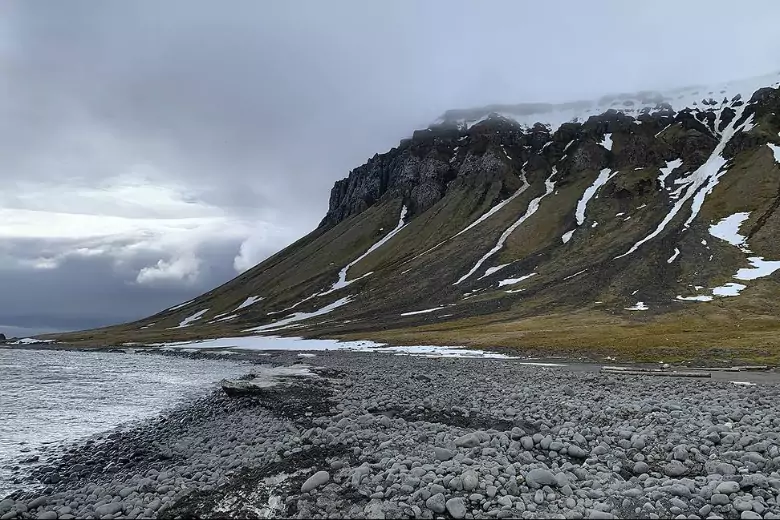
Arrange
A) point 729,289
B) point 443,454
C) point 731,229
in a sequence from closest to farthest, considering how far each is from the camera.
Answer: point 443,454
point 729,289
point 731,229

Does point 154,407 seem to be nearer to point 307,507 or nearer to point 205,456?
point 205,456

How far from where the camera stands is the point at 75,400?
114 ft

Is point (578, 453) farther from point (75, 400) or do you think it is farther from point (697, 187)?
point (697, 187)

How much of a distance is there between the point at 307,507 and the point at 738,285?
362 ft

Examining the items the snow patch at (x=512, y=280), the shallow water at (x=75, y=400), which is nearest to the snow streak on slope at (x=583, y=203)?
the snow patch at (x=512, y=280)

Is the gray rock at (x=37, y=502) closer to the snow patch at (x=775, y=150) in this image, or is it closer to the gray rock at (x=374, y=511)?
the gray rock at (x=374, y=511)

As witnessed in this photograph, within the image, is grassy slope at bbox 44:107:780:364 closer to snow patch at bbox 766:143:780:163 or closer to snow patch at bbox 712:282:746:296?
snow patch at bbox 712:282:746:296

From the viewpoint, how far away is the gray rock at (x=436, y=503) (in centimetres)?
1096

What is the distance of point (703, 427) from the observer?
1634 cm

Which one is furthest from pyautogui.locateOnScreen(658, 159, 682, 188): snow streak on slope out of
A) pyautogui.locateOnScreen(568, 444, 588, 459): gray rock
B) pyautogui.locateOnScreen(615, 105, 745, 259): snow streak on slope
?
pyautogui.locateOnScreen(568, 444, 588, 459): gray rock

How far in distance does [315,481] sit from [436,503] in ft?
11.3

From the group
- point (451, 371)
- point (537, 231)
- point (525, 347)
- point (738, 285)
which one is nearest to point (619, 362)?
point (451, 371)

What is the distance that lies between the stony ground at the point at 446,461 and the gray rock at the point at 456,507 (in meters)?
0.03

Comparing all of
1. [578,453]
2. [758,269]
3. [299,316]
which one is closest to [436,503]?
[578,453]
